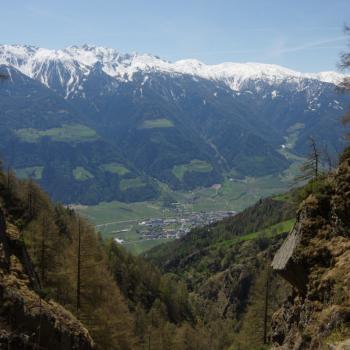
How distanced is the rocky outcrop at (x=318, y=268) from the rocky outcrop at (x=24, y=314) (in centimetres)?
1383

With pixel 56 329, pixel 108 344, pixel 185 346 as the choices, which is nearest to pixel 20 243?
pixel 56 329

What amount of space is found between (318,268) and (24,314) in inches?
709

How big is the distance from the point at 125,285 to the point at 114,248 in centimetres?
1600

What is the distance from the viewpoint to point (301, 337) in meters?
22.1

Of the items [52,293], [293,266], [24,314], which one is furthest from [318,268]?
[52,293]

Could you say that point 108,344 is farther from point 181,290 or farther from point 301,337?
point 181,290

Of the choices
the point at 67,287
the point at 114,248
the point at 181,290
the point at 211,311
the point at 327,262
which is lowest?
the point at 211,311

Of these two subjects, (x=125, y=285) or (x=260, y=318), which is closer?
(x=260, y=318)

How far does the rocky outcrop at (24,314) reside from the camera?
28.1m

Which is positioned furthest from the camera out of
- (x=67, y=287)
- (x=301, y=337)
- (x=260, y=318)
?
(x=260, y=318)

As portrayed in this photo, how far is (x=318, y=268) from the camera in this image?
77.7 feet

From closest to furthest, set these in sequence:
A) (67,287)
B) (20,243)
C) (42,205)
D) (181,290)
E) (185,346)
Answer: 1. (20,243)
2. (67,287)
3. (42,205)
4. (185,346)
5. (181,290)

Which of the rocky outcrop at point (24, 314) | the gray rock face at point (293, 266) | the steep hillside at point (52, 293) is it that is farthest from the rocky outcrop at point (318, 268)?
the steep hillside at point (52, 293)

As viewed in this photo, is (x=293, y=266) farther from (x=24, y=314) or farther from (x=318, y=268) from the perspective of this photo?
(x=24, y=314)
